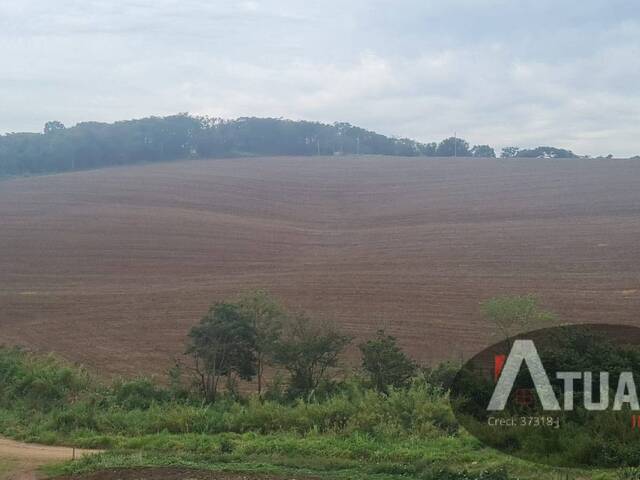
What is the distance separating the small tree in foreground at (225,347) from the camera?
1661cm

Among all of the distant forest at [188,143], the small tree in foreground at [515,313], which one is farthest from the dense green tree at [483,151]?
the small tree in foreground at [515,313]

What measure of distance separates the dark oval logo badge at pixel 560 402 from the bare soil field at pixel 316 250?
43.0 feet

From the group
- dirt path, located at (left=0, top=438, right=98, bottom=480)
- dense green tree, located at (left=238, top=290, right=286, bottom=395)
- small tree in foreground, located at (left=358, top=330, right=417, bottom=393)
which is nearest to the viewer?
dirt path, located at (left=0, top=438, right=98, bottom=480)

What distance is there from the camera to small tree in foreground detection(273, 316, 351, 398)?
1614 cm

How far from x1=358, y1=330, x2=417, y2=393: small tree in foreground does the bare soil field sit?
28.7 feet

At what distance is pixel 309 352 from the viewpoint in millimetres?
16188

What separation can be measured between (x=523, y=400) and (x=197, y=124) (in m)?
112

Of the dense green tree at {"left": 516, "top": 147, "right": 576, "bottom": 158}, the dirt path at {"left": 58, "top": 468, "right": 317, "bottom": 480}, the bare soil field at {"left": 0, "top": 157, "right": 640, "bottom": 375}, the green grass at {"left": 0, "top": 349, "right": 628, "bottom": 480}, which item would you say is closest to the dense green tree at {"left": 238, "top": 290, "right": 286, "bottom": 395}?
the green grass at {"left": 0, "top": 349, "right": 628, "bottom": 480}

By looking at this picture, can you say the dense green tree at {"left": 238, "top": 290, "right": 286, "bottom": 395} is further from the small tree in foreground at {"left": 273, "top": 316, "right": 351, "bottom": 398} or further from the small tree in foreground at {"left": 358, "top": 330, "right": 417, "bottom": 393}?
the small tree in foreground at {"left": 358, "top": 330, "right": 417, "bottom": 393}

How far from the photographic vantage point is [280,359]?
53.4 feet

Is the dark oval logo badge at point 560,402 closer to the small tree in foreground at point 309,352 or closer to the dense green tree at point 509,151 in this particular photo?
the small tree in foreground at point 309,352

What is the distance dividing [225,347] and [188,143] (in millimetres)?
98249

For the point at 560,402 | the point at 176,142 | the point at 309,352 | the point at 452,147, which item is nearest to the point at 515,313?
the point at 309,352

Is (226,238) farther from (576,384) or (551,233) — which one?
(576,384)
